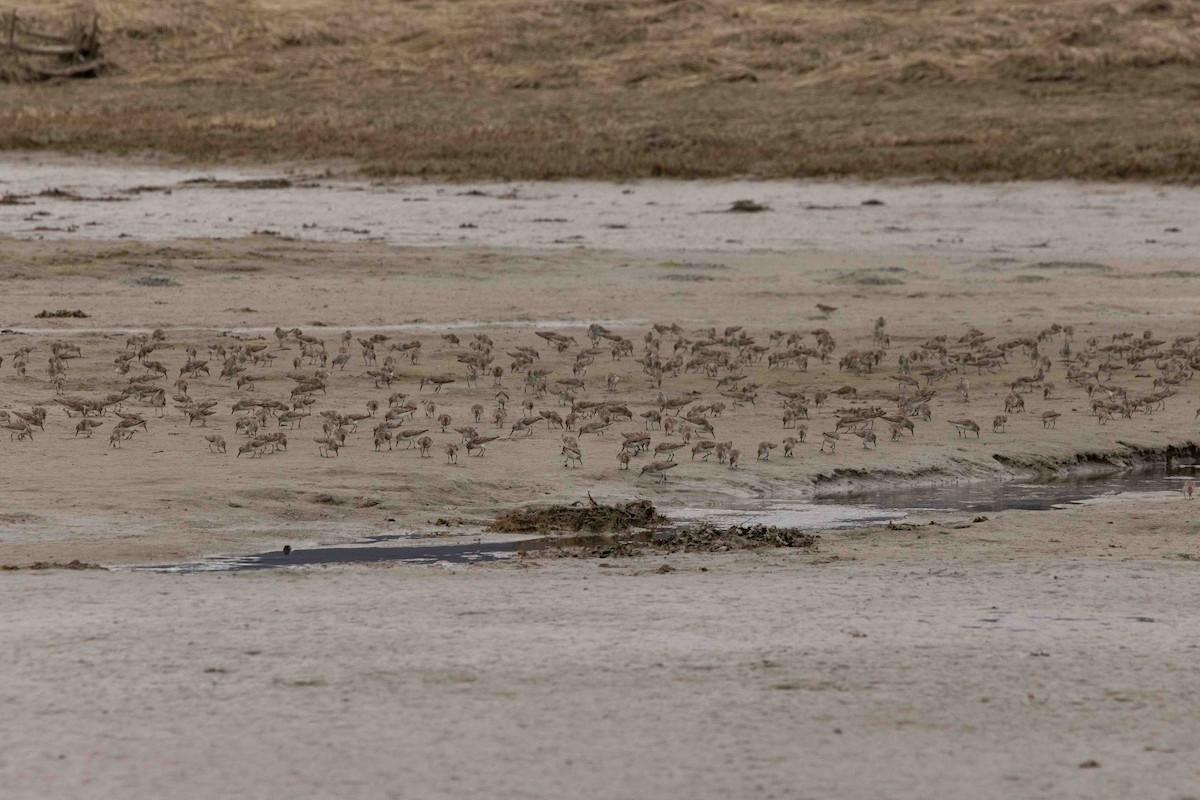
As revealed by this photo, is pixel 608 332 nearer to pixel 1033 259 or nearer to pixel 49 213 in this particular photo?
pixel 1033 259

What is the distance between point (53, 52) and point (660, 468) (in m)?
58.3

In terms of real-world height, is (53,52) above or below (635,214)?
above

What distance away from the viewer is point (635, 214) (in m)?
34.2

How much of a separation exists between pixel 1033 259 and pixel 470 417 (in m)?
15.2

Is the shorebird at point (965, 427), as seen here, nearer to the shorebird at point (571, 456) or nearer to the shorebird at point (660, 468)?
the shorebird at point (660, 468)

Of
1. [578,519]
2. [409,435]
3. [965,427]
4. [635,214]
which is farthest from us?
[635,214]

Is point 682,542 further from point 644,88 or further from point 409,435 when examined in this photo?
point 644,88

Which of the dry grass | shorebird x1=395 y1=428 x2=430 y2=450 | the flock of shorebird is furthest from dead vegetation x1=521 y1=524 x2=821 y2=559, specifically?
the dry grass

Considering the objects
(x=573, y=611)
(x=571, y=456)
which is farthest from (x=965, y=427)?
(x=573, y=611)

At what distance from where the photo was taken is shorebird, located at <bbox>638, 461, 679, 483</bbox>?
42.5 ft

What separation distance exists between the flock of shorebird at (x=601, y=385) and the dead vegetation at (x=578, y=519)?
110 centimetres

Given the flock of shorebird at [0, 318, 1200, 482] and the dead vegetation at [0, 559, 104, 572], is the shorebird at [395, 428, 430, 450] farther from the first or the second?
the dead vegetation at [0, 559, 104, 572]

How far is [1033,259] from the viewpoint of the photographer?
28.8m

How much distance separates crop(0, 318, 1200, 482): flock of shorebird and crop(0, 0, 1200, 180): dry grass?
20.0 metres
